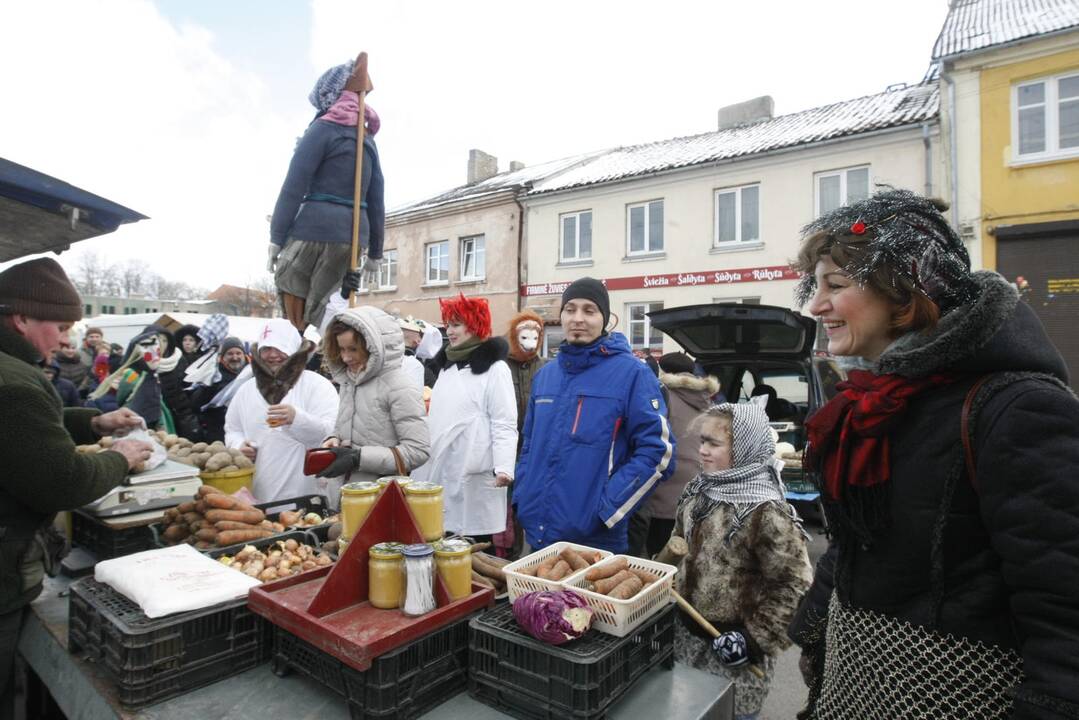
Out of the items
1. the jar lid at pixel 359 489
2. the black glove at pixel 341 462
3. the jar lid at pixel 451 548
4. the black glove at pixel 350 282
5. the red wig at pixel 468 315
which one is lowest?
the jar lid at pixel 451 548

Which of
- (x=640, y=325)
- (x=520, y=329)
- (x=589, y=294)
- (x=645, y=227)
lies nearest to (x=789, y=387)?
(x=520, y=329)

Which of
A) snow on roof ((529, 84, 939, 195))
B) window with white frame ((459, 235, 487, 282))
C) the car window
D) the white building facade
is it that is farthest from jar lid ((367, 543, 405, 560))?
window with white frame ((459, 235, 487, 282))

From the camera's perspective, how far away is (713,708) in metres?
1.59

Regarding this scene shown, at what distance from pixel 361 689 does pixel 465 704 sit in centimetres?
30

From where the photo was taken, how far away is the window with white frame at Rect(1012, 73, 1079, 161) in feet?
36.0

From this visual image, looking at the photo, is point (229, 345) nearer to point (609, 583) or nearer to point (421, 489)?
point (421, 489)

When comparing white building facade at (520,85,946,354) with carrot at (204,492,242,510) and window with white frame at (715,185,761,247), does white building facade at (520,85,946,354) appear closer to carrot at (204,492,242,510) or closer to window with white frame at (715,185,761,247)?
window with white frame at (715,185,761,247)

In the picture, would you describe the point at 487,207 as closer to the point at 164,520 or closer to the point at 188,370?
the point at 188,370

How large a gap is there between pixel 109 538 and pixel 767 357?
5.66 metres

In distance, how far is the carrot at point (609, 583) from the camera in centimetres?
177

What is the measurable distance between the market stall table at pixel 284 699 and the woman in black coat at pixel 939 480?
0.38 m

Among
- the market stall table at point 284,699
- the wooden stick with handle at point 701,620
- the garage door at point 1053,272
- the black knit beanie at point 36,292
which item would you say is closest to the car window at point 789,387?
the wooden stick with handle at point 701,620

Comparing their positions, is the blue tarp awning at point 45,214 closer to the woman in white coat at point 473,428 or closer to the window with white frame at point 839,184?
the woman in white coat at point 473,428

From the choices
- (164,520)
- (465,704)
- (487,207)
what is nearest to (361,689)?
(465,704)
